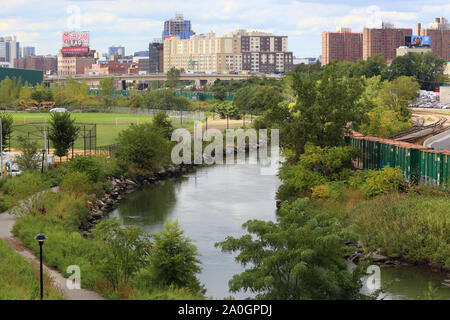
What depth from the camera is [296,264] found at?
2059 cm

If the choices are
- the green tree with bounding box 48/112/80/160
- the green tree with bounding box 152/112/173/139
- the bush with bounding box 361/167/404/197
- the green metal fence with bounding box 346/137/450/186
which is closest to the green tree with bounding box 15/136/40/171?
the green tree with bounding box 48/112/80/160

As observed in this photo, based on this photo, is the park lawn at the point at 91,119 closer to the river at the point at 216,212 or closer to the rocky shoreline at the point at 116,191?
the rocky shoreline at the point at 116,191

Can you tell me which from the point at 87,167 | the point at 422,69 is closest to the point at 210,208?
the point at 87,167

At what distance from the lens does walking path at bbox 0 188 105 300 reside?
2325 cm

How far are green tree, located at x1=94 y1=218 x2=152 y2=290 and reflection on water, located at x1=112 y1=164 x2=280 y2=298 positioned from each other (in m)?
3.70

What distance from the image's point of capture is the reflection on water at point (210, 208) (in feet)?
104

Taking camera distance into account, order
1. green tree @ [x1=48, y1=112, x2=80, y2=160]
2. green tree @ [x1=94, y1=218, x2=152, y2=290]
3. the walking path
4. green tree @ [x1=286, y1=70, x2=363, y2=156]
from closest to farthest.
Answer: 1. the walking path
2. green tree @ [x1=94, y1=218, x2=152, y2=290]
3. green tree @ [x1=286, y1=70, x2=363, y2=156]
4. green tree @ [x1=48, y1=112, x2=80, y2=160]

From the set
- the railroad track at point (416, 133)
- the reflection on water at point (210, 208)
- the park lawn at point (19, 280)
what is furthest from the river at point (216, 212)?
the railroad track at point (416, 133)

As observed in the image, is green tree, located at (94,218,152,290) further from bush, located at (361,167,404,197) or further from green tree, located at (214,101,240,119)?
green tree, located at (214,101,240,119)

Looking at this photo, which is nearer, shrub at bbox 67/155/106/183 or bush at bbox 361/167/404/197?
bush at bbox 361/167/404/197

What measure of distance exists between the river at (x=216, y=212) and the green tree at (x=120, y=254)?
3498mm

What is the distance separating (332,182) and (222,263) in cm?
1330

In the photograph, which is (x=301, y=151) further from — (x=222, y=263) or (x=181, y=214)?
(x=222, y=263)

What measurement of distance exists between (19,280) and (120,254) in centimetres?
363
